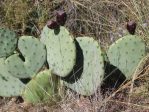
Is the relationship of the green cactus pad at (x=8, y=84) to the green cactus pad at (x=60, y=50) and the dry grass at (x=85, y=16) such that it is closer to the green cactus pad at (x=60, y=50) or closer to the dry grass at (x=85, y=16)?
the green cactus pad at (x=60, y=50)

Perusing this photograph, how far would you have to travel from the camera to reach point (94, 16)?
436 cm

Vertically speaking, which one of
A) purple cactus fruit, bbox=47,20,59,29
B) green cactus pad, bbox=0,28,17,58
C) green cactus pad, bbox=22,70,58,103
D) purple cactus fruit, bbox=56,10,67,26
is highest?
purple cactus fruit, bbox=56,10,67,26

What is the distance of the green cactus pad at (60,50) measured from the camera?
3.37m

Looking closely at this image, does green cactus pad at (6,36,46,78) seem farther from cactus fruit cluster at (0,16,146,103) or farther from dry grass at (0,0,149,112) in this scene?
dry grass at (0,0,149,112)

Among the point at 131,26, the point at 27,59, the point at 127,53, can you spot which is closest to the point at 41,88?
the point at 27,59

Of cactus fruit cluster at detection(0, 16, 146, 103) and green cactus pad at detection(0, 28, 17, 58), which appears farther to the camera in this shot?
green cactus pad at detection(0, 28, 17, 58)

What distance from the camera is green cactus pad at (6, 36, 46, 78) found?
11.5 feet

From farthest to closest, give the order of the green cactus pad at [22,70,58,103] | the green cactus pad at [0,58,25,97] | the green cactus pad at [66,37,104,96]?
the green cactus pad at [0,58,25,97], the green cactus pad at [22,70,58,103], the green cactus pad at [66,37,104,96]

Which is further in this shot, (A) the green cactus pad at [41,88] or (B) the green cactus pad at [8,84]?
(B) the green cactus pad at [8,84]

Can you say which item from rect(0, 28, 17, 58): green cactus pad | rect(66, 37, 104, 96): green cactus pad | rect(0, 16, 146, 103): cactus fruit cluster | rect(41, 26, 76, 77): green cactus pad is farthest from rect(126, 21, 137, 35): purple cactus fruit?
rect(0, 28, 17, 58): green cactus pad

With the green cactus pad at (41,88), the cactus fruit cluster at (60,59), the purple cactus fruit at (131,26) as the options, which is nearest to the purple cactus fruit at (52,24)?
the cactus fruit cluster at (60,59)

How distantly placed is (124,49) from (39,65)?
0.61 m

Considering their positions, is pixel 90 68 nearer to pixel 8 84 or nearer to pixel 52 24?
pixel 52 24

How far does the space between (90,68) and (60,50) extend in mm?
242
